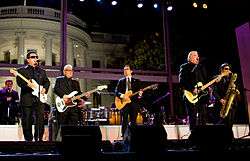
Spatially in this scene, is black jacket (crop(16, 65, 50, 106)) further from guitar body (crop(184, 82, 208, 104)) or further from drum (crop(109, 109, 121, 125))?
drum (crop(109, 109, 121, 125))

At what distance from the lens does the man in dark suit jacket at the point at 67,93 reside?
29.5 ft

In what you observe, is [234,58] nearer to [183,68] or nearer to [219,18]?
[219,18]

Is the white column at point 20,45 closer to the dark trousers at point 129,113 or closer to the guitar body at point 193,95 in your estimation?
the dark trousers at point 129,113

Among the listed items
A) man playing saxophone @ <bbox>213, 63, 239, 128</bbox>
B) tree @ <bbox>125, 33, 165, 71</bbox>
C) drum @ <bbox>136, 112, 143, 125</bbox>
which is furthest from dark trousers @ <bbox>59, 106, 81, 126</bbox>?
tree @ <bbox>125, 33, 165, 71</bbox>

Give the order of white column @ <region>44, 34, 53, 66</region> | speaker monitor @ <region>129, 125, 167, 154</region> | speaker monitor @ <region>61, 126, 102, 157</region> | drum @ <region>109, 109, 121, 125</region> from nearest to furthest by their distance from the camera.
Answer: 1. speaker monitor @ <region>61, 126, 102, 157</region>
2. speaker monitor @ <region>129, 125, 167, 154</region>
3. drum @ <region>109, 109, 121, 125</region>
4. white column @ <region>44, 34, 53, 66</region>

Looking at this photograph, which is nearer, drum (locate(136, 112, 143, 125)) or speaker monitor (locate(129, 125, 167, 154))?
speaker monitor (locate(129, 125, 167, 154))

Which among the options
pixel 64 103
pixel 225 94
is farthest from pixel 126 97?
pixel 225 94

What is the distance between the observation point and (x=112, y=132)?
35.4ft

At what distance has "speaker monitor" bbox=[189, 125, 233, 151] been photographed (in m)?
5.15

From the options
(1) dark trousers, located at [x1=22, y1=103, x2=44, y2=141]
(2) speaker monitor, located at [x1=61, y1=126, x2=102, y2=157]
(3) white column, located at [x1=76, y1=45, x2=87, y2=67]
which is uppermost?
(3) white column, located at [x1=76, y1=45, x2=87, y2=67]

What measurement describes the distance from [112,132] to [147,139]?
227 inches

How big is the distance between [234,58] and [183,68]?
18.2 ft

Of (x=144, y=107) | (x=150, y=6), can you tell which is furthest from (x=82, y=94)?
(x=150, y=6)

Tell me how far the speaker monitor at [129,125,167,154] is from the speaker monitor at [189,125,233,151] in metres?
0.51
